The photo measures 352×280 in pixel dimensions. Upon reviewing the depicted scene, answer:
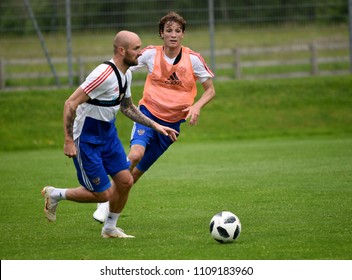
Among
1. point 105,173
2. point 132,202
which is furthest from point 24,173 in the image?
point 105,173

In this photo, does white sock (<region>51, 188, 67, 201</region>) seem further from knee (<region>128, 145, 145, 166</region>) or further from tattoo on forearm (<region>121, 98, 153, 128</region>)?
knee (<region>128, 145, 145, 166</region>)

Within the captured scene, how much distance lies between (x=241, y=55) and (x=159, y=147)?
53.9ft

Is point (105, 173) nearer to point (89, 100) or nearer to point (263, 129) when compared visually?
point (89, 100)

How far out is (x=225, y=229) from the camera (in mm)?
8695

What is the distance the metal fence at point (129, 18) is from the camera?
25484mm

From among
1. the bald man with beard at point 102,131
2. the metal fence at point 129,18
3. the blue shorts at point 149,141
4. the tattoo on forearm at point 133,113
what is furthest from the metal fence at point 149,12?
the bald man with beard at point 102,131

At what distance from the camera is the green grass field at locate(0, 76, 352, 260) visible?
28.5ft

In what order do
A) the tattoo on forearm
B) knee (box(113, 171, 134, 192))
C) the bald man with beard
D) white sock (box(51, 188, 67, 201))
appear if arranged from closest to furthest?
the bald man with beard < knee (box(113, 171, 134, 192)) < white sock (box(51, 188, 67, 201)) < the tattoo on forearm

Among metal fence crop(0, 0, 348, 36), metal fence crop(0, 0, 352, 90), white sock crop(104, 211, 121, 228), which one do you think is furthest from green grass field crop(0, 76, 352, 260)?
metal fence crop(0, 0, 348, 36)

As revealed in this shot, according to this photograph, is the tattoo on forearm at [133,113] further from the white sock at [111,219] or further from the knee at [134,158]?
the white sock at [111,219]

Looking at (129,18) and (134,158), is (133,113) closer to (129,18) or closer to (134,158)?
(134,158)

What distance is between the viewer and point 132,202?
12617 millimetres

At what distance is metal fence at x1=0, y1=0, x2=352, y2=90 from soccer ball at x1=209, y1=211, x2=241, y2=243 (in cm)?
1703

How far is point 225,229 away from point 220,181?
5.99 m
